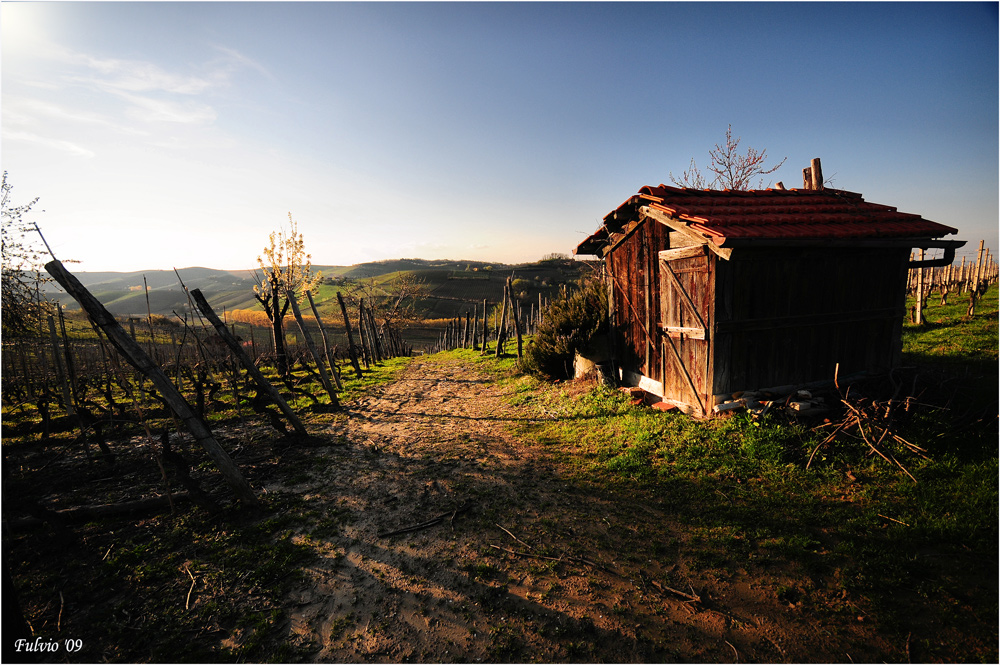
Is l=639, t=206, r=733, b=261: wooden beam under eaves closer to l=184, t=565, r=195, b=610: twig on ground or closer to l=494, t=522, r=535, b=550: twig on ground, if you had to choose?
l=494, t=522, r=535, b=550: twig on ground

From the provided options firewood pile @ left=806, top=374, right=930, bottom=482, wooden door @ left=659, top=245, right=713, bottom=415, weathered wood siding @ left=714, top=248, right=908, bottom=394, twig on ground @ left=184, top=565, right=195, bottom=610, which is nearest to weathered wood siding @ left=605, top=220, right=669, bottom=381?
wooden door @ left=659, top=245, right=713, bottom=415

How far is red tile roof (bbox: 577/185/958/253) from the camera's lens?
5.51 m

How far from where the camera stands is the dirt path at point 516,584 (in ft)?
8.60

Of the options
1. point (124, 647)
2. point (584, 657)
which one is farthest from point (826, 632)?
point (124, 647)

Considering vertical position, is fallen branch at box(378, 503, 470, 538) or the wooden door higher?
the wooden door

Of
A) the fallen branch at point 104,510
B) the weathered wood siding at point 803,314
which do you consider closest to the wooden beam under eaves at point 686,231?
the weathered wood siding at point 803,314

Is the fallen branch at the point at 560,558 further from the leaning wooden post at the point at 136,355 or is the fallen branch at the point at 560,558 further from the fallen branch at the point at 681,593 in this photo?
the leaning wooden post at the point at 136,355

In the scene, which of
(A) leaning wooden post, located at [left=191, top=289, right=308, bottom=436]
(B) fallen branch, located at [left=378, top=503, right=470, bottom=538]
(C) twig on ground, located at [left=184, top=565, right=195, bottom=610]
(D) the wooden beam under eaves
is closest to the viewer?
(C) twig on ground, located at [left=184, top=565, right=195, bottom=610]

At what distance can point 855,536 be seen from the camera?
348 cm

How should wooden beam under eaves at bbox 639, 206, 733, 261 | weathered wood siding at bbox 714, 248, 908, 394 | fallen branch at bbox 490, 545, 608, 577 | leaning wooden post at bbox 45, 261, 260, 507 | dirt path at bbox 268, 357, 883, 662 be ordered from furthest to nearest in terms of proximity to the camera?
1. weathered wood siding at bbox 714, 248, 908, 394
2. wooden beam under eaves at bbox 639, 206, 733, 261
3. leaning wooden post at bbox 45, 261, 260, 507
4. fallen branch at bbox 490, 545, 608, 577
5. dirt path at bbox 268, 357, 883, 662

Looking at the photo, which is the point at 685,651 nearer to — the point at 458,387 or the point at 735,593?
the point at 735,593

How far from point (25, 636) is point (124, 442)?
19.7ft

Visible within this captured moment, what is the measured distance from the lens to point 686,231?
5.88 m

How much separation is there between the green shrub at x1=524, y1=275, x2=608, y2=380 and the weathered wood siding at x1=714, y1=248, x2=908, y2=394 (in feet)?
10.9
